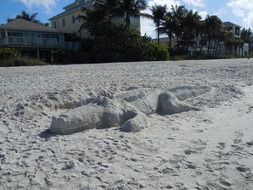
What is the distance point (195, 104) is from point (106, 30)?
24.7m

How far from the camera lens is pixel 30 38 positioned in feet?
102

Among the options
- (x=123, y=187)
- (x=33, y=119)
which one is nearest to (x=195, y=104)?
(x=33, y=119)

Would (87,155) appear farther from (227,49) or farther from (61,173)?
(227,49)

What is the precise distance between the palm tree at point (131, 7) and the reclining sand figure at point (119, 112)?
27474 mm

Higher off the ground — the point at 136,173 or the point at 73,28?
the point at 73,28

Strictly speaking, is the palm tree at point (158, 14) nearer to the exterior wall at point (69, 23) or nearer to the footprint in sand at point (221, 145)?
the exterior wall at point (69, 23)

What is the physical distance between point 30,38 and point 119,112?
2796cm

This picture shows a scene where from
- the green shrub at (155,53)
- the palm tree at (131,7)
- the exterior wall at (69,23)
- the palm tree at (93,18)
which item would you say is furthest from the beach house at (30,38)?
the green shrub at (155,53)

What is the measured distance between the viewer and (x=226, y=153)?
13.8 feet

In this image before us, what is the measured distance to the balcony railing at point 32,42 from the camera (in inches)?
1178

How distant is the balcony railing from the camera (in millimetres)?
29922

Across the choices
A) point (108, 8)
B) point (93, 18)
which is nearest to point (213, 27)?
point (108, 8)

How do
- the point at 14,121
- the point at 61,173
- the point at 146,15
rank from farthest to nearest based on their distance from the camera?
the point at 146,15
the point at 14,121
the point at 61,173

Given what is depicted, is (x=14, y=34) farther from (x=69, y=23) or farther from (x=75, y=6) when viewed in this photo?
(x=75, y=6)
